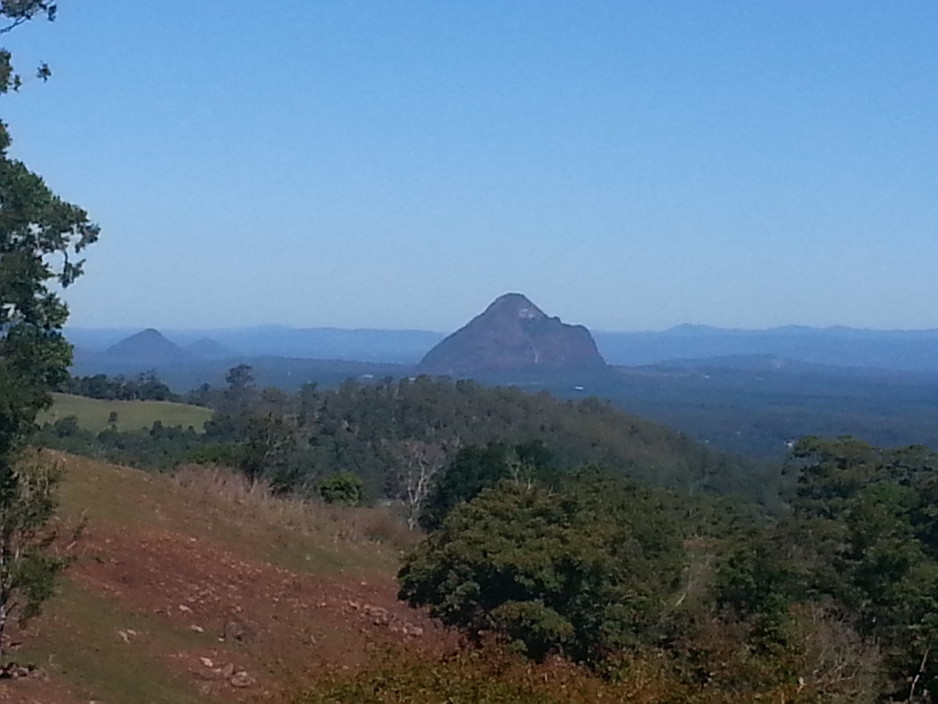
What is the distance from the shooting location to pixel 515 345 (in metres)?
182

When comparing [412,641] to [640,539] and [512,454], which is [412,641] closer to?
[640,539]

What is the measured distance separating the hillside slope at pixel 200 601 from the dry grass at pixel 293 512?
8cm

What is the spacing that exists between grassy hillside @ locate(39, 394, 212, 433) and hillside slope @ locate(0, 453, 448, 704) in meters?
27.4

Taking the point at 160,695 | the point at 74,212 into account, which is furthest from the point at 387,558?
the point at 74,212

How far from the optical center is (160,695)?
11891 mm

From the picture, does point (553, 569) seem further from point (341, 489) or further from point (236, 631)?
point (341, 489)

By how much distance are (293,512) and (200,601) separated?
8.52 metres

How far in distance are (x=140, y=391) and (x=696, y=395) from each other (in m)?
91.0

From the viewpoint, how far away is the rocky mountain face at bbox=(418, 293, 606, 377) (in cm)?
17550

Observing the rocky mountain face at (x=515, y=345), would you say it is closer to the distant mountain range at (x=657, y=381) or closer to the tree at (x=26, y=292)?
the distant mountain range at (x=657, y=381)

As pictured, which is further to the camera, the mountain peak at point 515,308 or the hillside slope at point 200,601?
the mountain peak at point 515,308

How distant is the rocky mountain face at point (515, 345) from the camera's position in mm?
175500

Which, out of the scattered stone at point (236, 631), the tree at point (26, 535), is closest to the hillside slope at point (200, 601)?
the scattered stone at point (236, 631)

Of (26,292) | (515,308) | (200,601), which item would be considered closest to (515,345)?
(515,308)
